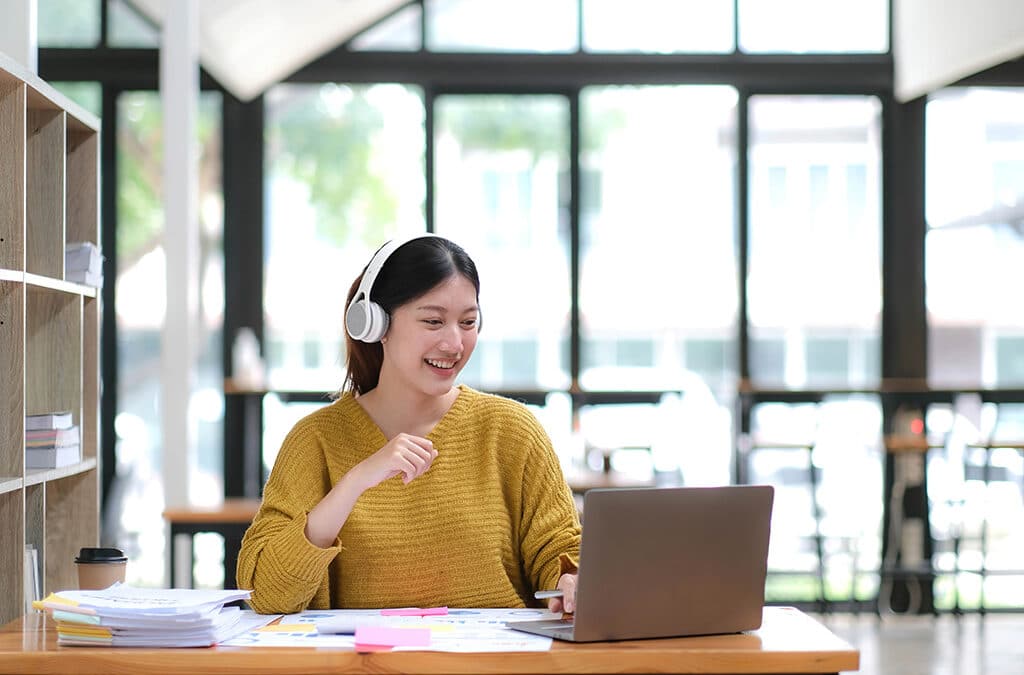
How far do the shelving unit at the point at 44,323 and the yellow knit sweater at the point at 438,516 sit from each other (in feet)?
2.10

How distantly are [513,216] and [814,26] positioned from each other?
1959 millimetres

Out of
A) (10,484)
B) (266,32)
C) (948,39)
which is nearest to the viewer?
(10,484)

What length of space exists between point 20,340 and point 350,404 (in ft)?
2.33

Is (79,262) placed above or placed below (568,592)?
above

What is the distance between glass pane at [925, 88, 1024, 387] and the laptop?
5413 millimetres

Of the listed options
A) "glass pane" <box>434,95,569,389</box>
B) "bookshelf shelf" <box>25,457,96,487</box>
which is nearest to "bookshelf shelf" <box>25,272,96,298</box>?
"bookshelf shelf" <box>25,457,96,487</box>

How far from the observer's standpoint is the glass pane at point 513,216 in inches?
286

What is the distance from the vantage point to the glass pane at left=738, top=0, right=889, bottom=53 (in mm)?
7297

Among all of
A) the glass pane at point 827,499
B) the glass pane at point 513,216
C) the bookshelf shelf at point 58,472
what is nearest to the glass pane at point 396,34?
the glass pane at point 513,216

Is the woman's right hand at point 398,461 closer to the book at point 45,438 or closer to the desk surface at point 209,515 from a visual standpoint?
the book at point 45,438

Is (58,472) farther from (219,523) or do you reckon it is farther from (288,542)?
(219,523)

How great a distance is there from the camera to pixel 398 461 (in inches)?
84.4

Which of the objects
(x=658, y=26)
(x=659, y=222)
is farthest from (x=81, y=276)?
(x=658, y=26)

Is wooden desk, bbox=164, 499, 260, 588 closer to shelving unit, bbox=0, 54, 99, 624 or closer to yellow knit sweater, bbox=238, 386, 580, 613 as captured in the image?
shelving unit, bbox=0, 54, 99, 624
